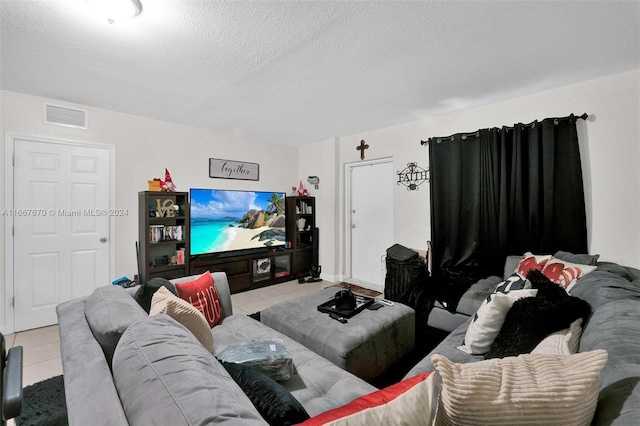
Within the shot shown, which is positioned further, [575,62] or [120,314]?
[575,62]

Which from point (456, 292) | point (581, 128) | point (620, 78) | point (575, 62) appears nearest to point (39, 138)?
point (456, 292)

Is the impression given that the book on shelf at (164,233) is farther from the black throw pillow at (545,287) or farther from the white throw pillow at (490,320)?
the black throw pillow at (545,287)

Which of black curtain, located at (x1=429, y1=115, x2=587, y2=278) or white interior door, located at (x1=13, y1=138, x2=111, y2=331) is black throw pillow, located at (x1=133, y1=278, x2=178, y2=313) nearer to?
white interior door, located at (x1=13, y1=138, x2=111, y2=331)

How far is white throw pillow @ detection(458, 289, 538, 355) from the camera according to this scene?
145cm

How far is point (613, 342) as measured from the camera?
0.94m

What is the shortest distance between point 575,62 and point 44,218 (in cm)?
517

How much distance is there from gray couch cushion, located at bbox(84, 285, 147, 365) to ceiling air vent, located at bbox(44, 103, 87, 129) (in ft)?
8.44

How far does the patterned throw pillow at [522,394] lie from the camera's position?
693mm

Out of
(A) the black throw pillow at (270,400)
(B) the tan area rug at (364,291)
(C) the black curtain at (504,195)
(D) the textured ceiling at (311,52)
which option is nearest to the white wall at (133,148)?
(D) the textured ceiling at (311,52)

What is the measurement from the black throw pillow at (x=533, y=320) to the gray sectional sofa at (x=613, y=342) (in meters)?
0.07

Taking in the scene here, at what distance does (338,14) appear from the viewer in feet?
5.58

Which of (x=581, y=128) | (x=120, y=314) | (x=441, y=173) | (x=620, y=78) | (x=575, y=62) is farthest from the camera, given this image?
(x=441, y=173)

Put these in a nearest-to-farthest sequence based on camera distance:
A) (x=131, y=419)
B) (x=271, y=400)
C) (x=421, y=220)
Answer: (x=131, y=419)
(x=271, y=400)
(x=421, y=220)

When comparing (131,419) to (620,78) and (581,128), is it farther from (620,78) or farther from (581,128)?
(620,78)
